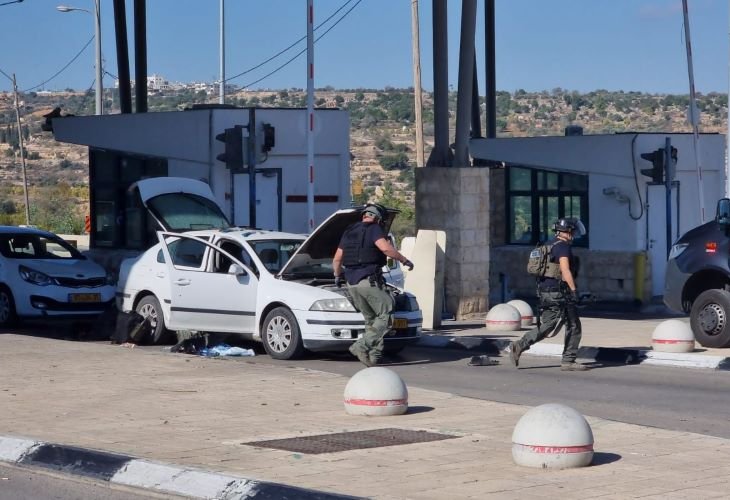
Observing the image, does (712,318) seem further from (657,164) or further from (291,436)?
(291,436)

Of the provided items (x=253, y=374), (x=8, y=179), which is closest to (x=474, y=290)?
(x=253, y=374)

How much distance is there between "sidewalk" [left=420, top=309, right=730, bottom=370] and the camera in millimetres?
16094

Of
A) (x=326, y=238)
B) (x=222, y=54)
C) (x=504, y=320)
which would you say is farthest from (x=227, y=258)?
(x=222, y=54)

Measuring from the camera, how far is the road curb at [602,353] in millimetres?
15797

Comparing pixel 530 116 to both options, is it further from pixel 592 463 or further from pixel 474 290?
pixel 592 463

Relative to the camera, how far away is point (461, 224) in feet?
72.0

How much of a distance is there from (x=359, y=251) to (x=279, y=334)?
184 centimetres

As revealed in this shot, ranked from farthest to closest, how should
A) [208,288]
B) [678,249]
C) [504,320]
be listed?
[504,320] → [678,249] → [208,288]

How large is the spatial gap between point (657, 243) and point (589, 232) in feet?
4.63

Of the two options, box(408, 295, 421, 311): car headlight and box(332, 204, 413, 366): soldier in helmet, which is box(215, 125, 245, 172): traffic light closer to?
box(408, 295, 421, 311): car headlight

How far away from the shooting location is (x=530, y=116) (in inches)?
4173

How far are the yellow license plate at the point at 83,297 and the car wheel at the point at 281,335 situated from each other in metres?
4.39

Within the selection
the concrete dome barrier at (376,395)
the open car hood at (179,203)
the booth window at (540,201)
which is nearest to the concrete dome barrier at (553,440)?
the concrete dome barrier at (376,395)

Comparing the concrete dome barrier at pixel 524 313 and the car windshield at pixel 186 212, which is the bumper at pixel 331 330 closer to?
the concrete dome barrier at pixel 524 313
